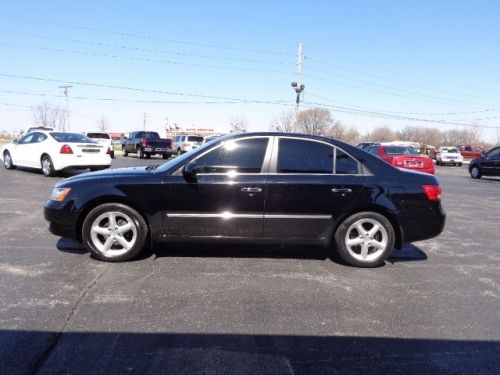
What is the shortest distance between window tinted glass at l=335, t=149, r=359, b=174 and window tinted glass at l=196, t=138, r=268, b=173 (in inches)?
35.7

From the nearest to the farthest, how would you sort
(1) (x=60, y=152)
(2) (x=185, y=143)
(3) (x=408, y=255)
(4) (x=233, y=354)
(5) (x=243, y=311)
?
(4) (x=233, y=354)
(5) (x=243, y=311)
(3) (x=408, y=255)
(1) (x=60, y=152)
(2) (x=185, y=143)

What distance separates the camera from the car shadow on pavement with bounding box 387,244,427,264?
5238 millimetres

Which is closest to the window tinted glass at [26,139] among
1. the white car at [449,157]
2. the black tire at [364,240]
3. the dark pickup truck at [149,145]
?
the dark pickup truck at [149,145]

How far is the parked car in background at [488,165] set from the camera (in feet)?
61.9

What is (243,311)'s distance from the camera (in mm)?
3562

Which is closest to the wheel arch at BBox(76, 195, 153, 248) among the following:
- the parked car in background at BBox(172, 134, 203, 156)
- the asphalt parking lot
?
the asphalt parking lot

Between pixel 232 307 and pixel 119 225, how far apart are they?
1981mm

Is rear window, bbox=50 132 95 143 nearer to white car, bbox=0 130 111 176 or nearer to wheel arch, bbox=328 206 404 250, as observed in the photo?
white car, bbox=0 130 111 176

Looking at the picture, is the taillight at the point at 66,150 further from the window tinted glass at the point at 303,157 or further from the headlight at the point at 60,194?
the window tinted glass at the point at 303,157

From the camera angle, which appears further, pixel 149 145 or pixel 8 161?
pixel 149 145

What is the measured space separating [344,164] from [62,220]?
349 centimetres

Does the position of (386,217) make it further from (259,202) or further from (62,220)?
(62,220)

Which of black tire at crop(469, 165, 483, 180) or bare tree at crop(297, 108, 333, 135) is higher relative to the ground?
bare tree at crop(297, 108, 333, 135)

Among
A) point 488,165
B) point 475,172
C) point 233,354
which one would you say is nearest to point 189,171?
point 233,354
